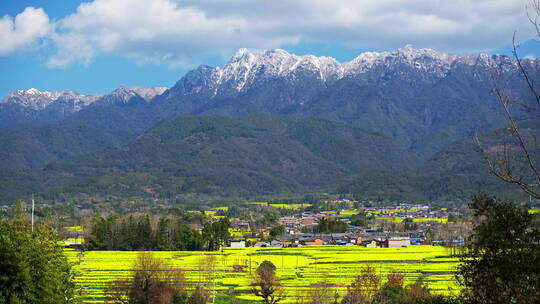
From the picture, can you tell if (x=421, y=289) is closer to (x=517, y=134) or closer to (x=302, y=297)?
(x=302, y=297)

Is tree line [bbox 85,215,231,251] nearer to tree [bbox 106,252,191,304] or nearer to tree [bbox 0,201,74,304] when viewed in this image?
tree [bbox 106,252,191,304]

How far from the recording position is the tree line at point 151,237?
352ft

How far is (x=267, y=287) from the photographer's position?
56.3 m

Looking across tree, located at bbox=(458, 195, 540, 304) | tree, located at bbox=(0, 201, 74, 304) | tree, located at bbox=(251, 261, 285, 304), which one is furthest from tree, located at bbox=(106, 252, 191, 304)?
tree, located at bbox=(458, 195, 540, 304)

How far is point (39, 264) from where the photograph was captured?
39.8m

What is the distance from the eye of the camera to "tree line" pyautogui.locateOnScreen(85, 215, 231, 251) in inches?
4230

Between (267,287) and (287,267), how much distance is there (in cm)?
2405

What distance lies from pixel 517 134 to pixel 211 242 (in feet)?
311

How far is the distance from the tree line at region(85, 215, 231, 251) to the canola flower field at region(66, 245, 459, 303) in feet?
18.2

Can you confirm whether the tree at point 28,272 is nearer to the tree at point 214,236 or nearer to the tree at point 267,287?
the tree at point 267,287

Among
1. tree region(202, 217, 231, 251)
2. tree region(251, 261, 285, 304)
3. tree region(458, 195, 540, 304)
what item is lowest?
tree region(251, 261, 285, 304)

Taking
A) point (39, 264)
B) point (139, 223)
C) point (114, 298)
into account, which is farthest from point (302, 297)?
point (139, 223)

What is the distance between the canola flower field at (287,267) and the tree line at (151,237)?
554 centimetres

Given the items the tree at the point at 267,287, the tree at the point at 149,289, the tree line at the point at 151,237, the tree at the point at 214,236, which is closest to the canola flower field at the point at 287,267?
the tree at the point at 267,287
